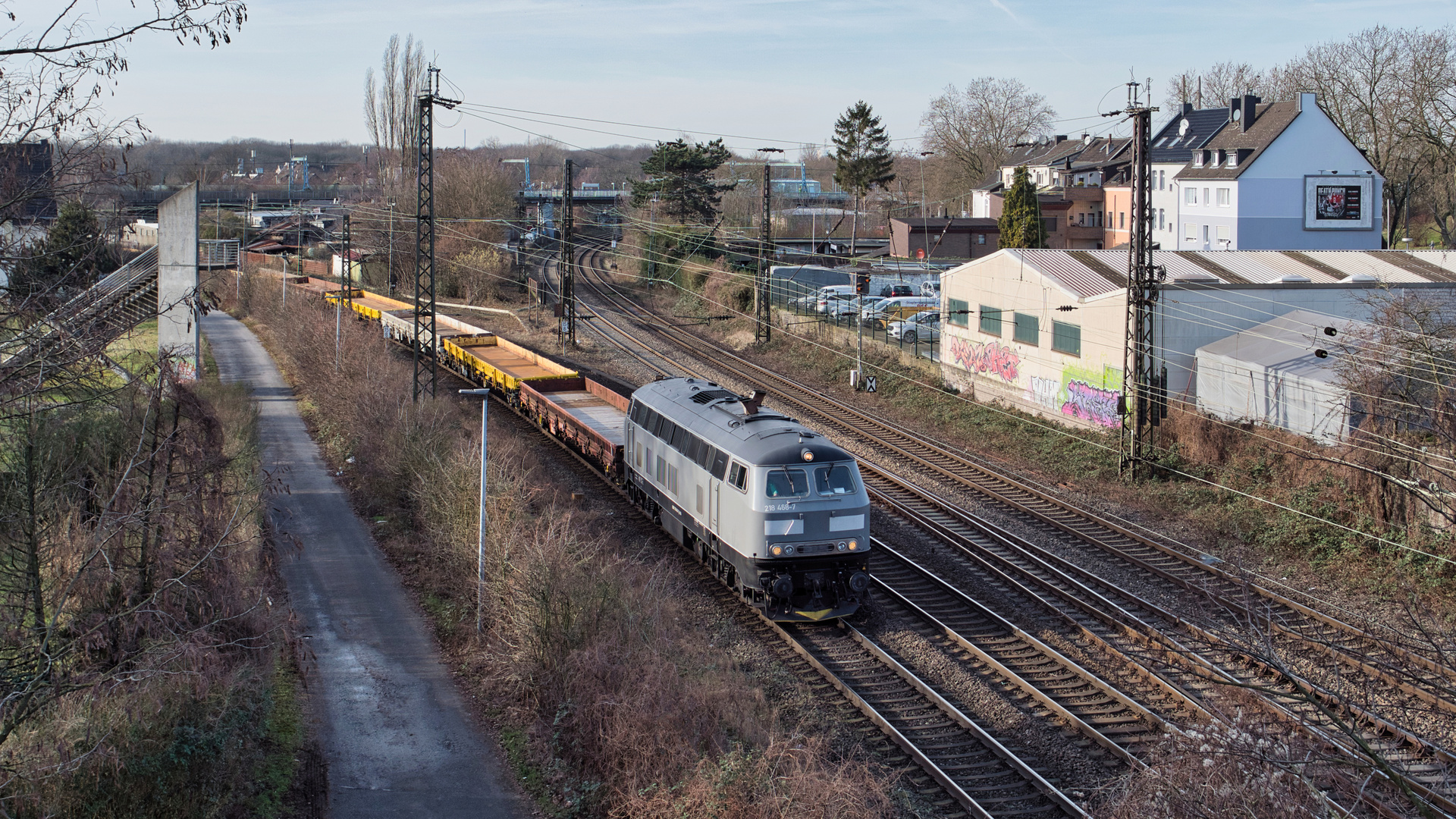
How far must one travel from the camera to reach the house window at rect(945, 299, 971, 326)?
3541cm

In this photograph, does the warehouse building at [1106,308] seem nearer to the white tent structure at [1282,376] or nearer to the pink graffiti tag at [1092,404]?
the pink graffiti tag at [1092,404]

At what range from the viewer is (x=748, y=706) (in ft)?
42.1

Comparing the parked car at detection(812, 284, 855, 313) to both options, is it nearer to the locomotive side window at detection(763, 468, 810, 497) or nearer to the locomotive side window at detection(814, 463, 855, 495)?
the locomotive side window at detection(814, 463, 855, 495)

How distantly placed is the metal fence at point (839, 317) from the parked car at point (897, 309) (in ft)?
0.33

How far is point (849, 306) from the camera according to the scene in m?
45.3

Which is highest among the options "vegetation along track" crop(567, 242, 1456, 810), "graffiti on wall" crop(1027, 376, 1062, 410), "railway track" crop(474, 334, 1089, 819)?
"graffiti on wall" crop(1027, 376, 1062, 410)

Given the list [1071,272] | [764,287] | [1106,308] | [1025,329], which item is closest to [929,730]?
[1106,308]

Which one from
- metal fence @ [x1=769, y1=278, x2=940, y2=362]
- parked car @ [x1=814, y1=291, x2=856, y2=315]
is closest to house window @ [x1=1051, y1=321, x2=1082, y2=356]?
metal fence @ [x1=769, y1=278, x2=940, y2=362]

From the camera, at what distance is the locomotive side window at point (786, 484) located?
16.0 metres

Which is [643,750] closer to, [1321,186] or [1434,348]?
[1434,348]

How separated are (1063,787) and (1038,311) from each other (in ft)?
69.8

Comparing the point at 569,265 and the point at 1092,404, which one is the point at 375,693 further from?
the point at 569,265

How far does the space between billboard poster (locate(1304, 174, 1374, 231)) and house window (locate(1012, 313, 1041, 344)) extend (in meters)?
31.2

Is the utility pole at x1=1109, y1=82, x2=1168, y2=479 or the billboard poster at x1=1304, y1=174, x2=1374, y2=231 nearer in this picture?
the utility pole at x1=1109, y1=82, x2=1168, y2=479
